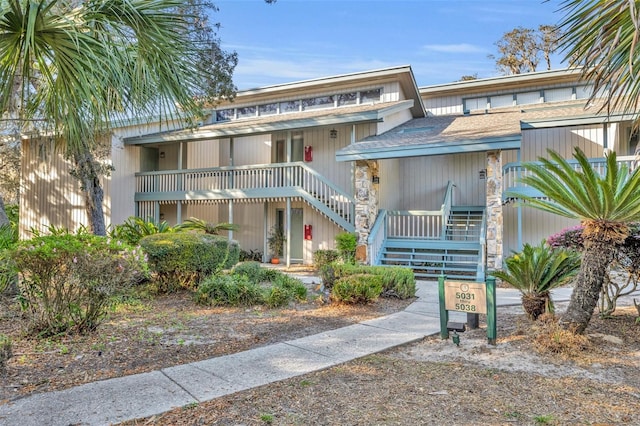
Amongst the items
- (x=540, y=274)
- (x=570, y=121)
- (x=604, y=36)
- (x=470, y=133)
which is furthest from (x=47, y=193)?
(x=604, y=36)

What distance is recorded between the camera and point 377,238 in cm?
1251

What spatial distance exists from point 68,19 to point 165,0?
100 cm

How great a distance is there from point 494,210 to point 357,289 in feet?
18.9

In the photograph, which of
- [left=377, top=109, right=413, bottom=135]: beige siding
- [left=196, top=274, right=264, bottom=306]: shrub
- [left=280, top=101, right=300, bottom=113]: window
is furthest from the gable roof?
[left=196, top=274, right=264, bottom=306]: shrub

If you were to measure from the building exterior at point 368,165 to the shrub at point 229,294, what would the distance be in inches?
196

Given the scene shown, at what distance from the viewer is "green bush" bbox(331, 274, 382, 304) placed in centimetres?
742

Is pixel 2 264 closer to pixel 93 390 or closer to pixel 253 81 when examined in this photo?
pixel 93 390

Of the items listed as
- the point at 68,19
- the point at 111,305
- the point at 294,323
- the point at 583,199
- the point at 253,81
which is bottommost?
the point at 294,323

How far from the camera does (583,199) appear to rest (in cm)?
493

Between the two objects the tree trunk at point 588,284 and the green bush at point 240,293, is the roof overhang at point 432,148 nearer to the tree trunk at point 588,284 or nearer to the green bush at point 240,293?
the green bush at point 240,293

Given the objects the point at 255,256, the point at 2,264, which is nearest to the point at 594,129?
the point at 255,256

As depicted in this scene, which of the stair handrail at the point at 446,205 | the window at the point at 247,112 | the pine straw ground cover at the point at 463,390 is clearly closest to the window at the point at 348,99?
the window at the point at 247,112

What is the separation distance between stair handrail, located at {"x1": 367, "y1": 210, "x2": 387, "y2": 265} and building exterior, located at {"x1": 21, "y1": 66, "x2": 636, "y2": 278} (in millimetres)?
56

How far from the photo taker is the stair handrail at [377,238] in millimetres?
12047
